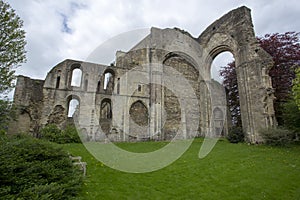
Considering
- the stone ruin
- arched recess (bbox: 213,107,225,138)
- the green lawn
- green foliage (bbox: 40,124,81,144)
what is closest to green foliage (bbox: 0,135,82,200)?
the green lawn

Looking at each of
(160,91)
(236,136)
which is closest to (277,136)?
(236,136)

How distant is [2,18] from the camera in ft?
24.5

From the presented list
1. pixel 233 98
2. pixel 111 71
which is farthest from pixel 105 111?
pixel 233 98

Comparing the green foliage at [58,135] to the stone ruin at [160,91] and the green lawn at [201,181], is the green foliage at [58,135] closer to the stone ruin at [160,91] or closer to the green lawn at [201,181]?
the stone ruin at [160,91]

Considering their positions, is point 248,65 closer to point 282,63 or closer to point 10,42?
point 282,63

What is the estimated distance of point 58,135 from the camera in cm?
1227

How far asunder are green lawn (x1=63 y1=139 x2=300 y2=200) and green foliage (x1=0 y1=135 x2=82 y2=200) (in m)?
0.48

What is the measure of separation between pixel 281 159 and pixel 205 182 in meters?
4.55

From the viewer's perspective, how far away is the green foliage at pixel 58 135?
12.1 m

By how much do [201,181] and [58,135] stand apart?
10.1 m

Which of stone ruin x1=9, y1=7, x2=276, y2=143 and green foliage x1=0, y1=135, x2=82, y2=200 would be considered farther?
stone ruin x1=9, y1=7, x2=276, y2=143

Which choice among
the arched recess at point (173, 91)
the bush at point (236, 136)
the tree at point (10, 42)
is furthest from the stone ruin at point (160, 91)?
the tree at point (10, 42)

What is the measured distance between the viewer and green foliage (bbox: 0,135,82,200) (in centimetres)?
302

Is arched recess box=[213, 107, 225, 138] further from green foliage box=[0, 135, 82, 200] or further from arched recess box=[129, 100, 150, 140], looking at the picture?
green foliage box=[0, 135, 82, 200]
